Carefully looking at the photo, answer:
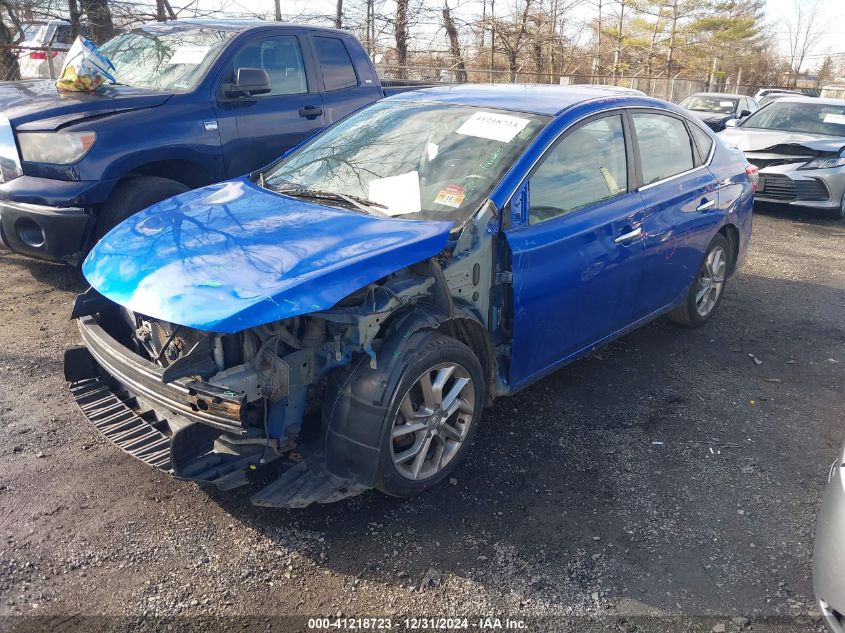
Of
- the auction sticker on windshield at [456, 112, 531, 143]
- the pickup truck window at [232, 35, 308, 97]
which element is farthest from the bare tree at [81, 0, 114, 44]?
the auction sticker on windshield at [456, 112, 531, 143]

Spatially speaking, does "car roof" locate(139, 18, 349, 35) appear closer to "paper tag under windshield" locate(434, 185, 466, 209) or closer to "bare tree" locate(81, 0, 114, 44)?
"paper tag under windshield" locate(434, 185, 466, 209)

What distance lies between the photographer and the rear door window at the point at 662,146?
13.8 feet

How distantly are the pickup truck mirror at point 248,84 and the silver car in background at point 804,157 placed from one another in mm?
7038

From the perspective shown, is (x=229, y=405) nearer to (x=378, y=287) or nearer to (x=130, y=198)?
(x=378, y=287)

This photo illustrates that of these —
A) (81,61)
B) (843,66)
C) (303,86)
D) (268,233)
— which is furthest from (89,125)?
(843,66)

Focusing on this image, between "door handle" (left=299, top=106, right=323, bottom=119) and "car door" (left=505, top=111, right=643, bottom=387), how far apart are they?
3162 millimetres

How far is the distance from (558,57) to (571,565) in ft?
81.5

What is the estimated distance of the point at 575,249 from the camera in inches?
140

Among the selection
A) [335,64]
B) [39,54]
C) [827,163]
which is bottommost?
[827,163]

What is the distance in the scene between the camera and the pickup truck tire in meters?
4.89

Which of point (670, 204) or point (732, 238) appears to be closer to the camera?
point (670, 204)

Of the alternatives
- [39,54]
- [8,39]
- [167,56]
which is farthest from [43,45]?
[167,56]

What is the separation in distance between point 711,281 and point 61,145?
4956 millimetres

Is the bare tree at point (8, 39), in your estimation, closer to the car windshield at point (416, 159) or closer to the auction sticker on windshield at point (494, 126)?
the car windshield at point (416, 159)
